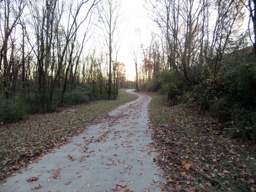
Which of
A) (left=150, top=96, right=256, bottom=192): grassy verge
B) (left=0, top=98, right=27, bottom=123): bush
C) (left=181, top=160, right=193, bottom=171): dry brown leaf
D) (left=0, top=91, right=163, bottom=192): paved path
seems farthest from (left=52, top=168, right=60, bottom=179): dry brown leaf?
(left=0, top=98, right=27, bottom=123): bush

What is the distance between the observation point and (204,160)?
5125 millimetres

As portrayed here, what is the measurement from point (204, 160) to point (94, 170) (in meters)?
2.48

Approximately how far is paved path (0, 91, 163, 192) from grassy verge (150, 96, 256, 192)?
38 centimetres

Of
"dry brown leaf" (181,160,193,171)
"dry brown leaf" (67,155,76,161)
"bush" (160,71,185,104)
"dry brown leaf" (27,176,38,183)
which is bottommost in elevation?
"dry brown leaf" (27,176,38,183)

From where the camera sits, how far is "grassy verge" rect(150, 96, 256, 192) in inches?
160

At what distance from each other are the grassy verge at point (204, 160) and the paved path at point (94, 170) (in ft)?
1.25

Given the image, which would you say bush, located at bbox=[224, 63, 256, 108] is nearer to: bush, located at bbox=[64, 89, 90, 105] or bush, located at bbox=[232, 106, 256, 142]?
bush, located at bbox=[232, 106, 256, 142]

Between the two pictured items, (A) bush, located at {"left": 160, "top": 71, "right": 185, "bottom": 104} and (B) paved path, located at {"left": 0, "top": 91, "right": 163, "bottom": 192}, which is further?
(A) bush, located at {"left": 160, "top": 71, "right": 185, "bottom": 104}

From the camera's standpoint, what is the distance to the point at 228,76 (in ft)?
27.0

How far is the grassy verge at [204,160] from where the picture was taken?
4.05m

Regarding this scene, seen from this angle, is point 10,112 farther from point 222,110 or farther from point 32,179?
point 222,110

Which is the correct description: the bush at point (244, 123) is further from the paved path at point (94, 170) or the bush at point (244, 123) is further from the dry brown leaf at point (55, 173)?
the dry brown leaf at point (55, 173)

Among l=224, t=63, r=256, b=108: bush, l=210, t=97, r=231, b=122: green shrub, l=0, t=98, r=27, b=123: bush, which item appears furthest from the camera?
l=0, t=98, r=27, b=123: bush

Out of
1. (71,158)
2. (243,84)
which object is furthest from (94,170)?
(243,84)
